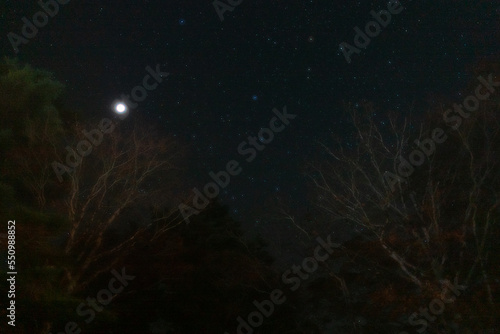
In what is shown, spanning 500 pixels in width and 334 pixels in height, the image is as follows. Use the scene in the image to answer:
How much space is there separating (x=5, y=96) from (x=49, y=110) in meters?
1.02

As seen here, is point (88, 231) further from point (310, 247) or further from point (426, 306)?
point (426, 306)

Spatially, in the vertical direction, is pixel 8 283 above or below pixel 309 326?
above

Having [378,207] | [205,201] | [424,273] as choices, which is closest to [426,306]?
[424,273]

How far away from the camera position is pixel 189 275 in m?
14.9

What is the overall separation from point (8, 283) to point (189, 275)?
964cm

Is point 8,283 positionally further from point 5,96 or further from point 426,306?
point 426,306

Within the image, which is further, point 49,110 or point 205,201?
point 205,201

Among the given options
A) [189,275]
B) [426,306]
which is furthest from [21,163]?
[426,306]

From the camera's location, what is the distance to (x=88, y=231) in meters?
11.0

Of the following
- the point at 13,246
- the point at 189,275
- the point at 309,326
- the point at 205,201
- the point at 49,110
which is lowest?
the point at 309,326

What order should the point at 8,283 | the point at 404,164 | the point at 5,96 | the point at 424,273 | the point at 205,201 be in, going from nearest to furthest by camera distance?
the point at 8,283 < the point at 5,96 < the point at 424,273 < the point at 404,164 < the point at 205,201

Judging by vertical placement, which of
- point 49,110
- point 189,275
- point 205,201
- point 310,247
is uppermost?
point 49,110

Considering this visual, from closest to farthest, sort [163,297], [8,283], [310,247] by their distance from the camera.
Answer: [8,283]
[310,247]
[163,297]

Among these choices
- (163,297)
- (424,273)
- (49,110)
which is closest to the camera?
(49,110)
